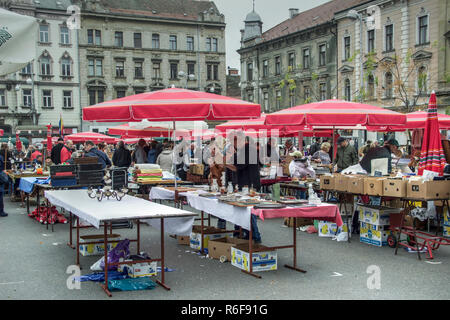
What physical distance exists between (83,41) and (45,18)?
4.19m

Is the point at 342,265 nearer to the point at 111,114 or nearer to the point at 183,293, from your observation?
the point at 183,293

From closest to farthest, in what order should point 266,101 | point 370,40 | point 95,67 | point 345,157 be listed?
point 345,157 → point 370,40 → point 95,67 → point 266,101

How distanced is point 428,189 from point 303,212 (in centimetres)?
233

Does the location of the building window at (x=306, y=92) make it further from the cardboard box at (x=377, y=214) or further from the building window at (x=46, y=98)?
the cardboard box at (x=377, y=214)

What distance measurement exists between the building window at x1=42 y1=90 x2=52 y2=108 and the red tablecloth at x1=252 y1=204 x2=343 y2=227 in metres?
49.6

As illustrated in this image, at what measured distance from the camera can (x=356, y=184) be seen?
372 inches

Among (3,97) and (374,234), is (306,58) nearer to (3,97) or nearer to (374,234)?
(3,97)

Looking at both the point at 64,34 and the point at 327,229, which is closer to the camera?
the point at 327,229

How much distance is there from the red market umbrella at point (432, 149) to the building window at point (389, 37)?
31.6m

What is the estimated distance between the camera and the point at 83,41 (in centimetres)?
5444

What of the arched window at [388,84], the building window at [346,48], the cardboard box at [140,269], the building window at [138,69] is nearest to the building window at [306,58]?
the building window at [346,48]

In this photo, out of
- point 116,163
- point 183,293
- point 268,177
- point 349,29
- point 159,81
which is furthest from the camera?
point 159,81

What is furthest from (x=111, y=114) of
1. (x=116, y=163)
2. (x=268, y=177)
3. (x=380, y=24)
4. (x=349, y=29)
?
(x=349, y=29)

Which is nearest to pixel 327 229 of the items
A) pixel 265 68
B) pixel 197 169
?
pixel 197 169
